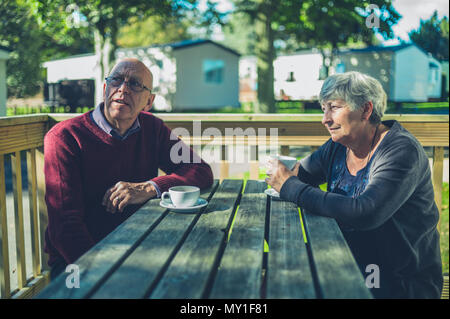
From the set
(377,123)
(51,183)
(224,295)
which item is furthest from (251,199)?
(224,295)

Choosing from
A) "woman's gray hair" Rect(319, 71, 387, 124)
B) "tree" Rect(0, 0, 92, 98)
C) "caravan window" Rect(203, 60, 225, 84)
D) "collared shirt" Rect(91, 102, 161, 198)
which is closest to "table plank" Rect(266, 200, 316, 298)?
"woman's gray hair" Rect(319, 71, 387, 124)

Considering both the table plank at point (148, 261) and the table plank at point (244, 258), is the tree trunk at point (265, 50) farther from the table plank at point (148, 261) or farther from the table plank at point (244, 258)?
the table plank at point (148, 261)

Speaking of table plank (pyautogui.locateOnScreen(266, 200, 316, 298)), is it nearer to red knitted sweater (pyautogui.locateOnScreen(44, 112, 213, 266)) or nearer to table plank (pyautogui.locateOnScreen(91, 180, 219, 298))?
table plank (pyautogui.locateOnScreen(91, 180, 219, 298))

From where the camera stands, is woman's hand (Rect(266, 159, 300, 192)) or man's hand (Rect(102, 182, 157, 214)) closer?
woman's hand (Rect(266, 159, 300, 192))

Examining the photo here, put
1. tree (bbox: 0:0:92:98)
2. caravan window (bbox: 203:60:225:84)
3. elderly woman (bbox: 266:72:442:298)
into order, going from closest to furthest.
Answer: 1. elderly woman (bbox: 266:72:442:298)
2. tree (bbox: 0:0:92:98)
3. caravan window (bbox: 203:60:225:84)

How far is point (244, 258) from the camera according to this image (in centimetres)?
129

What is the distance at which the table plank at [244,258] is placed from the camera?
1072mm

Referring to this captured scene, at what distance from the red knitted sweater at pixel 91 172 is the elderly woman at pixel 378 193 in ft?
2.43

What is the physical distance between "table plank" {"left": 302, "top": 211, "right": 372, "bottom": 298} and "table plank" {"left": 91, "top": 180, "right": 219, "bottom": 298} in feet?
1.38

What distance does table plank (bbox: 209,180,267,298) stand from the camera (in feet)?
3.52

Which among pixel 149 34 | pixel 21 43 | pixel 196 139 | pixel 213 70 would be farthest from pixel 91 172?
pixel 149 34

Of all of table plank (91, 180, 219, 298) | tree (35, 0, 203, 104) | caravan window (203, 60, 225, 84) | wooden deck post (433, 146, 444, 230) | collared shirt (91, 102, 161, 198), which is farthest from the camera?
caravan window (203, 60, 225, 84)

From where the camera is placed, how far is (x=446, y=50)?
315 cm

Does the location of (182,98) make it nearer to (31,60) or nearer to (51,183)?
(31,60)
